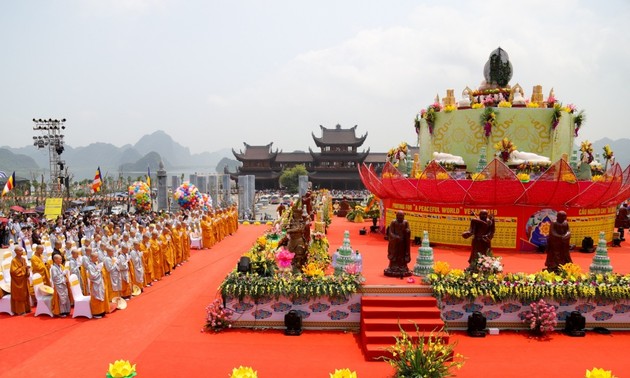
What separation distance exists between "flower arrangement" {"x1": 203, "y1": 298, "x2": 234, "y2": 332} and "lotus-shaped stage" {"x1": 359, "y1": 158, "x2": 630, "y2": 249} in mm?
8803

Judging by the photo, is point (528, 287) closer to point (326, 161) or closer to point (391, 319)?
point (391, 319)

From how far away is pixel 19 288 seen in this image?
980 cm

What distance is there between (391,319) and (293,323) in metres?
1.87

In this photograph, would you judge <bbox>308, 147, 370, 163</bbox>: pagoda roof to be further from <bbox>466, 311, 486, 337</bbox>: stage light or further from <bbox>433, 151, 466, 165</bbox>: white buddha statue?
<bbox>466, 311, 486, 337</bbox>: stage light

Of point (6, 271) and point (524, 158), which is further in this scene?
point (524, 158)

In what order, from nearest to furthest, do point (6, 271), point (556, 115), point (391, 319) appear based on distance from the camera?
point (391, 319)
point (6, 271)
point (556, 115)

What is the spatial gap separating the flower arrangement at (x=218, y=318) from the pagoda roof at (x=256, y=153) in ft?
191

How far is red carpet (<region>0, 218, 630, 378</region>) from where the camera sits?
704 centimetres

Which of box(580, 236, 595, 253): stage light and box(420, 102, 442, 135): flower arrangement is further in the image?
box(420, 102, 442, 135): flower arrangement

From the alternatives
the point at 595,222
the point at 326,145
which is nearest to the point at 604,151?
the point at 595,222

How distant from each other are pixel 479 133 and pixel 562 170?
15.3 ft

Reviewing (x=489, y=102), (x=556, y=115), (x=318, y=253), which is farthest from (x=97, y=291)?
(x=556, y=115)

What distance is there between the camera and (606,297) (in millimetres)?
8734

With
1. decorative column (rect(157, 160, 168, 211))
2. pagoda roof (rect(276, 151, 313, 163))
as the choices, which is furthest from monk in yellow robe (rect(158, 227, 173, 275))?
pagoda roof (rect(276, 151, 313, 163))
